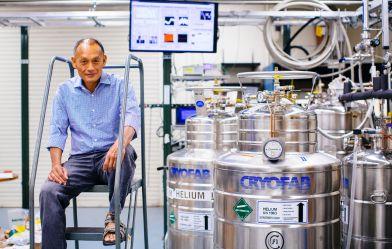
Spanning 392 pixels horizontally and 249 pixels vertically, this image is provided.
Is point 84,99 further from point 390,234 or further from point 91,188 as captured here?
point 390,234

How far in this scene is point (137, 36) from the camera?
403 centimetres

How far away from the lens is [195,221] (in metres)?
2.85

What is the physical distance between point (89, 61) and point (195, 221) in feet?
3.93

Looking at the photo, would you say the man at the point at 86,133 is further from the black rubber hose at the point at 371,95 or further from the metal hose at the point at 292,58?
the metal hose at the point at 292,58

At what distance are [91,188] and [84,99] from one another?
0.56 m

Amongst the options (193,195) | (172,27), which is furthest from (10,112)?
(193,195)

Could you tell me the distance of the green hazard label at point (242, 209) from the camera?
78.3 inches

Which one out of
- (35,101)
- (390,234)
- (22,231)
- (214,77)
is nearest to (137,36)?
(214,77)

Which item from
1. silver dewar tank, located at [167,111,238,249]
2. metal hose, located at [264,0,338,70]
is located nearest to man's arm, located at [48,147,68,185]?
silver dewar tank, located at [167,111,238,249]

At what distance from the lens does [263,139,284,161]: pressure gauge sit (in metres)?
1.95

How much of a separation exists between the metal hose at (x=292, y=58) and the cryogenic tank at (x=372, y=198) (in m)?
2.17

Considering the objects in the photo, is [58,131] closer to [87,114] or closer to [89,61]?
[87,114]

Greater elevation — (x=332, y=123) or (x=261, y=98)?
(x=261, y=98)

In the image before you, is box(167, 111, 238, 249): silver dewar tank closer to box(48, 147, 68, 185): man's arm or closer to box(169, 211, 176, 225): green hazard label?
box(169, 211, 176, 225): green hazard label
